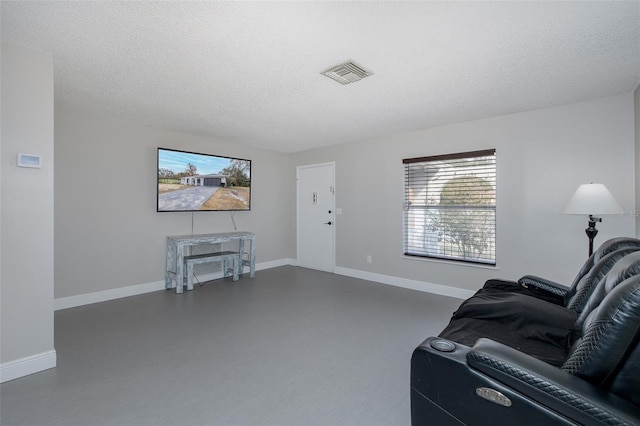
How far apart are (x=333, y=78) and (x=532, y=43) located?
147cm

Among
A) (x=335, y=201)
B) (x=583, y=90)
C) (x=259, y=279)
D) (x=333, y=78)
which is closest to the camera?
(x=333, y=78)

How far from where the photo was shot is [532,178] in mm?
3520

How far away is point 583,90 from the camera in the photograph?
291 centimetres

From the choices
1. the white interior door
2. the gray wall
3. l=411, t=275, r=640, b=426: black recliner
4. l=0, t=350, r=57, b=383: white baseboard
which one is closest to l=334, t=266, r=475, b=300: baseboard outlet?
the white interior door

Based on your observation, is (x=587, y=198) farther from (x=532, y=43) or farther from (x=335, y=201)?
(x=335, y=201)

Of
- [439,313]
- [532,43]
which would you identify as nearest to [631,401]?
[532,43]

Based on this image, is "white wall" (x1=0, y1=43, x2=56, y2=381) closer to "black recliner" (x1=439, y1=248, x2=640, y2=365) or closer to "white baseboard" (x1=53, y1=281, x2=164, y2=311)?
"white baseboard" (x1=53, y1=281, x2=164, y2=311)

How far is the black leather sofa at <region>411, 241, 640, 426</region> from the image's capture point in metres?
0.96

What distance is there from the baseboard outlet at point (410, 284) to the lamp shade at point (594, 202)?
5.48 ft

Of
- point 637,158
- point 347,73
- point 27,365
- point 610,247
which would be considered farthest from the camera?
point 637,158

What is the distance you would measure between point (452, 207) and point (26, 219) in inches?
174

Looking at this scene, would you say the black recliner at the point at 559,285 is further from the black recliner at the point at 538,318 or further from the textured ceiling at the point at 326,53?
the textured ceiling at the point at 326,53

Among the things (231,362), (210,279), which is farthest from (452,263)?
(210,279)

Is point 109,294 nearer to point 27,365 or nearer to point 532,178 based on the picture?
point 27,365
